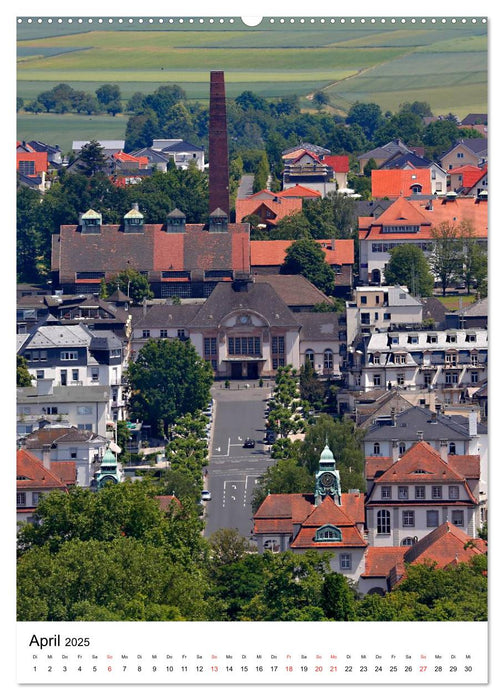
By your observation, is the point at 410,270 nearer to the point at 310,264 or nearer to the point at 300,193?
the point at 310,264

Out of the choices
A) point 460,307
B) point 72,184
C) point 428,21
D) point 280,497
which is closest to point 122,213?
point 72,184

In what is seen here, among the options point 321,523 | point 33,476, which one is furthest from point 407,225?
point 321,523

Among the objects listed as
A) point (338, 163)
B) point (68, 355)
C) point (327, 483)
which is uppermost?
point (338, 163)

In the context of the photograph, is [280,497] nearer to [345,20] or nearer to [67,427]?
[67,427]

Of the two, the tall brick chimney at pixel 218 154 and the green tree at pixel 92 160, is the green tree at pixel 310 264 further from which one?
the green tree at pixel 92 160

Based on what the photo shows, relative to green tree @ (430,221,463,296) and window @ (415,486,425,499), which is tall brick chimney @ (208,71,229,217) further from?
window @ (415,486,425,499)
